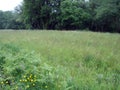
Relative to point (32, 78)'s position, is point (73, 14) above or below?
above

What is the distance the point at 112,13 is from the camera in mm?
37562

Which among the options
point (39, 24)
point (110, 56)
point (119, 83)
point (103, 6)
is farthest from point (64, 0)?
point (119, 83)

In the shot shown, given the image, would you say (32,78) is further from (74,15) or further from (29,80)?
(74,15)

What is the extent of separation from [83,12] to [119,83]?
39.2 m

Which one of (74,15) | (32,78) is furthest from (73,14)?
(32,78)

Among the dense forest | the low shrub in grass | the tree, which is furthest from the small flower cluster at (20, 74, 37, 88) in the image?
the tree

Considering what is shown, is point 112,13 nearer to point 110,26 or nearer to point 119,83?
point 110,26

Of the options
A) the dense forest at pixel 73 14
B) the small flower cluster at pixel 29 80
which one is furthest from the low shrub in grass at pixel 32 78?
the dense forest at pixel 73 14

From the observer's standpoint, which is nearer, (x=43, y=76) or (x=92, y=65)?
(x=43, y=76)

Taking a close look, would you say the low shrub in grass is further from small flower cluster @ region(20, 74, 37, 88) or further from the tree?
the tree

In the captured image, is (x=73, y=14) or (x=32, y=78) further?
(x=73, y=14)

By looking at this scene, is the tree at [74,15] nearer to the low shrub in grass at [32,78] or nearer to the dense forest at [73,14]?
the dense forest at [73,14]

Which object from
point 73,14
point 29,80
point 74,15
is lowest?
point 29,80

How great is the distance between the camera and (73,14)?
143 feet
